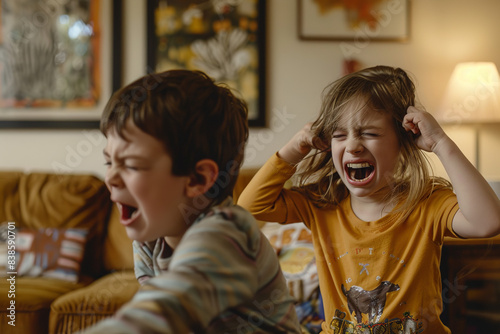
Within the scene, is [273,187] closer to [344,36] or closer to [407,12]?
[344,36]

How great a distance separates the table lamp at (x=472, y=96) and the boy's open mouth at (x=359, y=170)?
1.64 m

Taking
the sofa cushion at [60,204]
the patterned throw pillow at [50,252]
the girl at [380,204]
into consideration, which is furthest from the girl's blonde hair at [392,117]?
the sofa cushion at [60,204]

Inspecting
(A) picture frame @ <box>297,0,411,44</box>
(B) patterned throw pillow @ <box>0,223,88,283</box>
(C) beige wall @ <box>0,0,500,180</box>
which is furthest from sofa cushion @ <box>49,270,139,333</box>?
(A) picture frame @ <box>297,0,411,44</box>

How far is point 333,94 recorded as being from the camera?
114 cm

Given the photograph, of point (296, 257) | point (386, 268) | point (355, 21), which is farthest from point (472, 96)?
point (386, 268)

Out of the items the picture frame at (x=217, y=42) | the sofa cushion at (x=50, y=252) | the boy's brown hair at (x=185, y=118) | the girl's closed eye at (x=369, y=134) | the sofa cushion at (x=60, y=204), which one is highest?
the picture frame at (x=217, y=42)

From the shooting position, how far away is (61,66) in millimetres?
2824

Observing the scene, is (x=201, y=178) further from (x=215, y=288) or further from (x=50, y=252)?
(x=50, y=252)

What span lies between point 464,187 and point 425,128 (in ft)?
0.46

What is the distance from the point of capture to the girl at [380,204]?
101 centimetres

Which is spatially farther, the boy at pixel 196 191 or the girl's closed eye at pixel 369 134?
the girl's closed eye at pixel 369 134

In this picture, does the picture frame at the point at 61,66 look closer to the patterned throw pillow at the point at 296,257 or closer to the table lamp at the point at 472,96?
the patterned throw pillow at the point at 296,257

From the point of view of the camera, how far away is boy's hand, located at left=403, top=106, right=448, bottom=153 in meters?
1.01

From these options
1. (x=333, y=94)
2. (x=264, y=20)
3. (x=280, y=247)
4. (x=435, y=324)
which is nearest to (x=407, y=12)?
(x=264, y=20)
